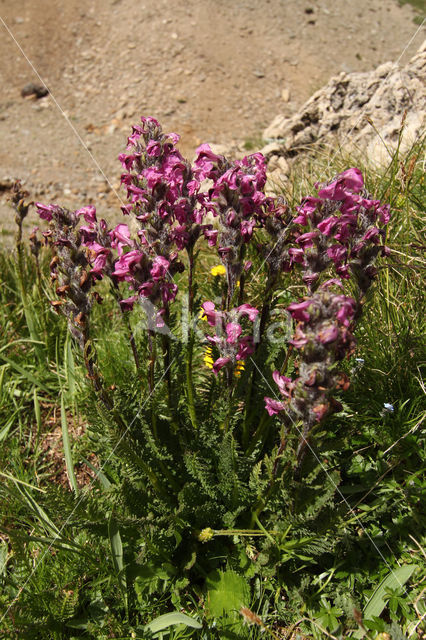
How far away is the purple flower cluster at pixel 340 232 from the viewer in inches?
69.3

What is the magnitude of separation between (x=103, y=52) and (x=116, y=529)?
9.96m

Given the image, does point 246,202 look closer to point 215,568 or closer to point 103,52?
point 215,568

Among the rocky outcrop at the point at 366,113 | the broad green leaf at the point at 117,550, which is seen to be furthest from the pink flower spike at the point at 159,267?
the rocky outcrop at the point at 366,113

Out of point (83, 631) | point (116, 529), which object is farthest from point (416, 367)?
point (83, 631)

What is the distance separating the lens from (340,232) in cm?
186

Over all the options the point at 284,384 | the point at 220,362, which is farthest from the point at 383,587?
the point at 220,362

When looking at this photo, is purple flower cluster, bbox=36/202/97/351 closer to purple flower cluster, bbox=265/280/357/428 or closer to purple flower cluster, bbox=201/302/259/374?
purple flower cluster, bbox=201/302/259/374

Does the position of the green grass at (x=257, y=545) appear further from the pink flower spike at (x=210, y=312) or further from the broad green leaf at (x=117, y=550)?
the pink flower spike at (x=210, y=312)

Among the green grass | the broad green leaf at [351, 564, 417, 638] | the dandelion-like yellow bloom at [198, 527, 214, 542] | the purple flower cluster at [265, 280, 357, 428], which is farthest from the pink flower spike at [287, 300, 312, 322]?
the broad green leaf at [351, 564, 417, 638]

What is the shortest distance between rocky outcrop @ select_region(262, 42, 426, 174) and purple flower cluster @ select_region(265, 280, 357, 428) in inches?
125

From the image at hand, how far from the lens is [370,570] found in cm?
230

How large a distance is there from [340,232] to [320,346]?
56 centimetres

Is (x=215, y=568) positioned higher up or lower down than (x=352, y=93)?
lower down

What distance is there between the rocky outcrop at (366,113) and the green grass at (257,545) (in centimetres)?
233
